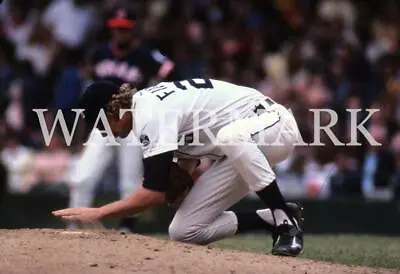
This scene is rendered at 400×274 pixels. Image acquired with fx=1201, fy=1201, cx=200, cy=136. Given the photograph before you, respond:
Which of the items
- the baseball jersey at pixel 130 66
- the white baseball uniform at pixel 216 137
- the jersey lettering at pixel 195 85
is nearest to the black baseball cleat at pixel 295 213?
the white baseball uniform at pixel 216 137

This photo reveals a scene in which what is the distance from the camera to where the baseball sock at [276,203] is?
814cm

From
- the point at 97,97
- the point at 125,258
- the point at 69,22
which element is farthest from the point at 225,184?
the point at 69,22

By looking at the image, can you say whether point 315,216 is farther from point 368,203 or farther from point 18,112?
point 18,112

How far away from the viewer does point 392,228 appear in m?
13.4

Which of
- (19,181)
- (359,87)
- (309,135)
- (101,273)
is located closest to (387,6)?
(359,87)

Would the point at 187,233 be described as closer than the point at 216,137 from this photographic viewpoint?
No

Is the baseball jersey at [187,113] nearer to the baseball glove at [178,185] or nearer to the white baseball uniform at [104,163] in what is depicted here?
the baseball glove at [178,185]

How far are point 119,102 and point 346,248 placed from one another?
8.87 ft

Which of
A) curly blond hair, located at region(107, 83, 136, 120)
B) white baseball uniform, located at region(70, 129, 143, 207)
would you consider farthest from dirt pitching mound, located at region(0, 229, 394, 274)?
white baseball uniform, located at region(70, 129, 143, 207)

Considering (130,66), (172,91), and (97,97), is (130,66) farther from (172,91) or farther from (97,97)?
(97,97)

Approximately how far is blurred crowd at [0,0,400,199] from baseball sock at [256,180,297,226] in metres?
5.28

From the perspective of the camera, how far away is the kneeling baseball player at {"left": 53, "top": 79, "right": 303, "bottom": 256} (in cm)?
780

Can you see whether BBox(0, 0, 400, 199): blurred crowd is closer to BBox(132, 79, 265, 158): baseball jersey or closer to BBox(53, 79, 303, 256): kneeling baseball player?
BBox(53, 79, 303, 256): kneeling baseball player

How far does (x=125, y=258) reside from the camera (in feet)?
24.2
